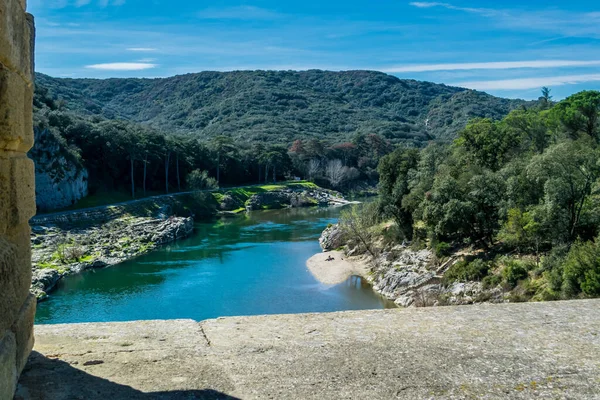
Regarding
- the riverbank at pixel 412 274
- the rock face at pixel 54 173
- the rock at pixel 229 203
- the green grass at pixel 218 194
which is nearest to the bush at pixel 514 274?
the riverbank at pixel 412 274

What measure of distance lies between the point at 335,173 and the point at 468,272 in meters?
72.2

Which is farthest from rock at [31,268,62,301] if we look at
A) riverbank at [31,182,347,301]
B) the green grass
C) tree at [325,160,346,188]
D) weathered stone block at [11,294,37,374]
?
tree at [325,160,346,188]

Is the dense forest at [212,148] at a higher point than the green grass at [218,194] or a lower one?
higher

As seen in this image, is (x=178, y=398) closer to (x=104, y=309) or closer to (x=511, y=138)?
(x=104, y=309)

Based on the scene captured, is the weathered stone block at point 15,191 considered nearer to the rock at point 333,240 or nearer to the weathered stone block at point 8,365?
the weathered stone block at point 8,365

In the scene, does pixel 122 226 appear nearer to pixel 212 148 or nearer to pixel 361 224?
pixel 361 224

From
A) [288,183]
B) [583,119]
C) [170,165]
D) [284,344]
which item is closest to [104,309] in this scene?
[284,344]

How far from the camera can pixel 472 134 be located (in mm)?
43531

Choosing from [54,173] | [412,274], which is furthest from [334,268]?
[54,173]

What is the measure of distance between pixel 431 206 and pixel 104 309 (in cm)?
2103

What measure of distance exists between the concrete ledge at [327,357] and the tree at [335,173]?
97.4m

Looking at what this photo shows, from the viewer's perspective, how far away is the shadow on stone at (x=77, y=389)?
12.0 ft

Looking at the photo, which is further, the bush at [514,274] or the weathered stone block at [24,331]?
the bush at [514,274]

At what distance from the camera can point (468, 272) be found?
3206cm
